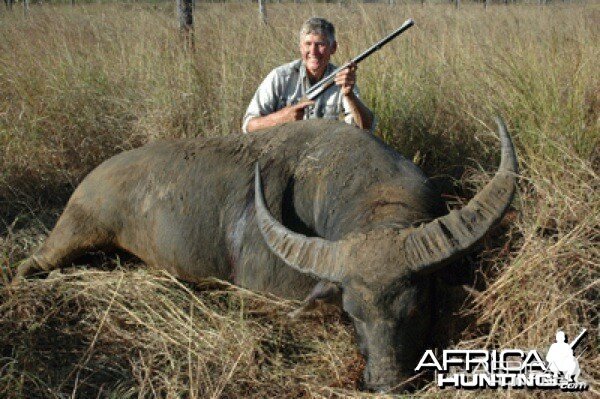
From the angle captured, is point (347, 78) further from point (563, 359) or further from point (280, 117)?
point (563, 359)

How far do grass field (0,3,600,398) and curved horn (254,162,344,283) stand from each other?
0.51 meters

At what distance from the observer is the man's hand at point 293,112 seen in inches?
169

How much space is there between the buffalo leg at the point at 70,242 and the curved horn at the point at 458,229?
7.43 ft

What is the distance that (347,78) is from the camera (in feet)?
13.5

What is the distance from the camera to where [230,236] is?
360 cm

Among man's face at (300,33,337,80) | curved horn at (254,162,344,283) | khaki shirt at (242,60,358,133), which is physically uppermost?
man's face at (300,33,337,80)

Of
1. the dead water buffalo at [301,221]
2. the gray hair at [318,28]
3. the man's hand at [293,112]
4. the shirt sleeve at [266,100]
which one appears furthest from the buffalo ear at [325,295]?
the gray hair at [318,28]

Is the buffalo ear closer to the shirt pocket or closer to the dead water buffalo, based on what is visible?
the dead water buffalo

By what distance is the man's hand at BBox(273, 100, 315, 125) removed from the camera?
429 centimetres

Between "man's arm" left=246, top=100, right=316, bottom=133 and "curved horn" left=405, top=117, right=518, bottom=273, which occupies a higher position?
"man's arm" left=246, top=100, right=316, bottom=133

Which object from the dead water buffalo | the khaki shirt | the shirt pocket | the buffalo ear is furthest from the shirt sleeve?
the buffalo ear

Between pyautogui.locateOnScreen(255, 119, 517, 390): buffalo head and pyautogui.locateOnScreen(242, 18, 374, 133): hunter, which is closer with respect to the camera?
pyautogui.locateOnScreen(255, 119, 517, 390): buffalo head

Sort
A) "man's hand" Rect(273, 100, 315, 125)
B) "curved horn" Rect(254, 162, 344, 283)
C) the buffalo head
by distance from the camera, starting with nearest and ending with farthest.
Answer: the buffalo head, "curved horn" Rect(254, 162, 344, 283), "man's hand" Rect(273, 100, 315, 125)

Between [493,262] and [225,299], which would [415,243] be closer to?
[493,262]
